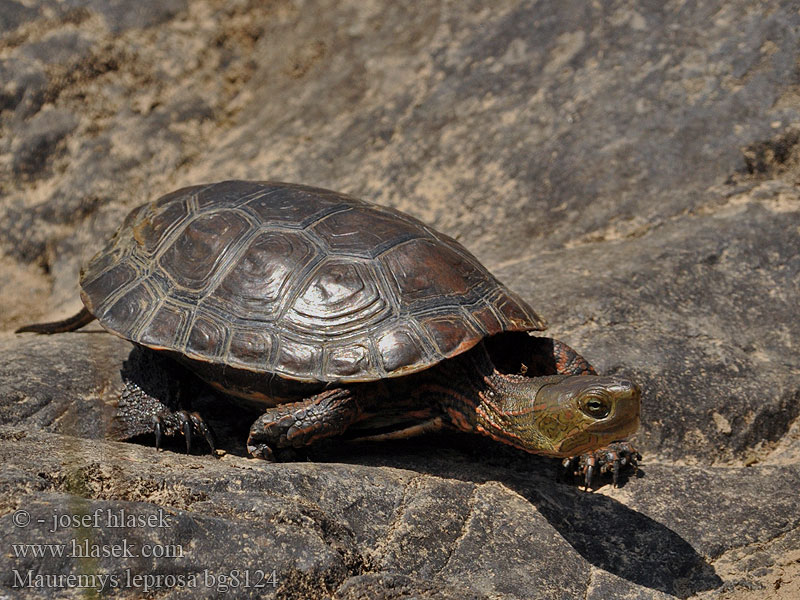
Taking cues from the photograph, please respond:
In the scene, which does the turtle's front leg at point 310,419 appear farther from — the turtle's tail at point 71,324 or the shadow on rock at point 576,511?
the turtle's tail at point 71,324

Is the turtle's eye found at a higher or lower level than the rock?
lower

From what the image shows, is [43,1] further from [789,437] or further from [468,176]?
[789,437]

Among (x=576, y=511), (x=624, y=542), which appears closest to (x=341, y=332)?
(x=576, y=511)

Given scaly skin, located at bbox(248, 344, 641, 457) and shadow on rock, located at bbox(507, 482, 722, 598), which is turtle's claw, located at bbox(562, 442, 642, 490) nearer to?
shadow on rock, located at bbox(507, 482, 722, 598)

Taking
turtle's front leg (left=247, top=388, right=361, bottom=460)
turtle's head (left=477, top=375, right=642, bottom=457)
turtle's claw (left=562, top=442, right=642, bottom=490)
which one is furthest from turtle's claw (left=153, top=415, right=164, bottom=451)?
turtle's claw (left=562, top=442, right=642, bottom=490)

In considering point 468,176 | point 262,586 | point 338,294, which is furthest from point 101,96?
point 262,586

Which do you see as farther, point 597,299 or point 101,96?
point 101,96

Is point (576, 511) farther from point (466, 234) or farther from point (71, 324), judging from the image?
point (71, 324)
